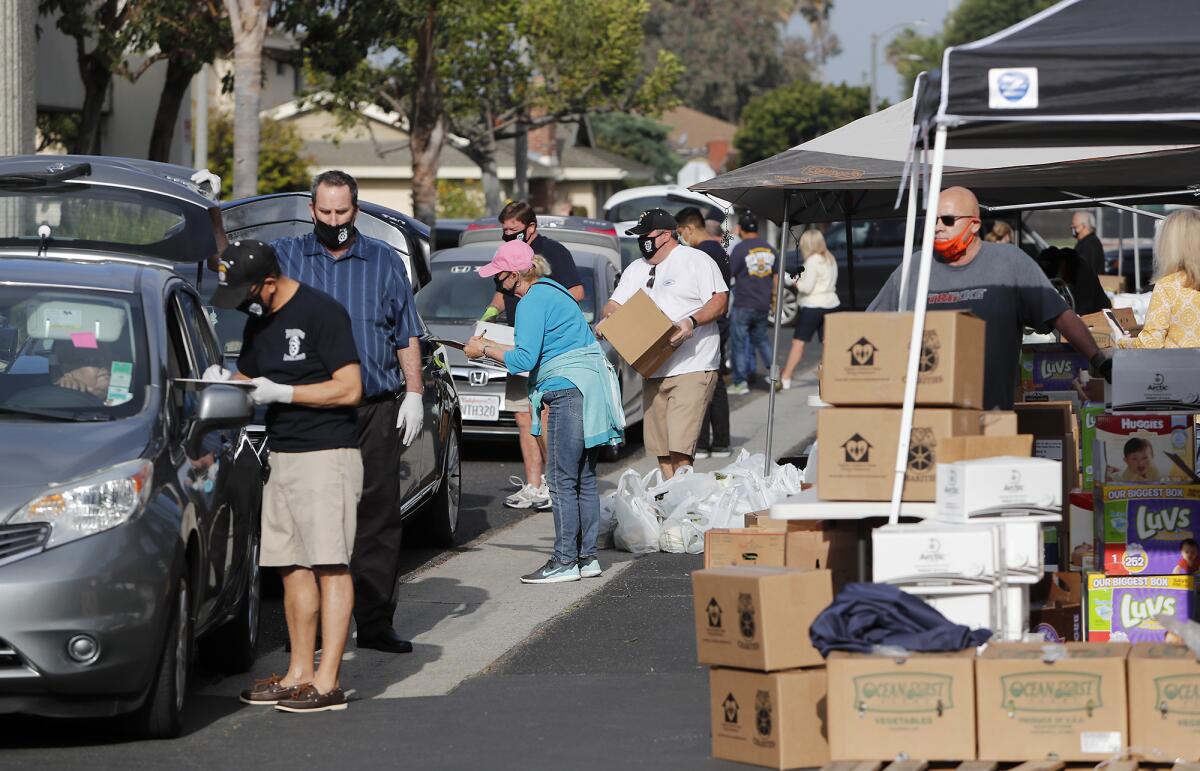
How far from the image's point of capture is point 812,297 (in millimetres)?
22172

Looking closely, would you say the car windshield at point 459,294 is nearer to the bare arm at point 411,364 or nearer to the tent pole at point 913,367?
the bare arm at point 411,364

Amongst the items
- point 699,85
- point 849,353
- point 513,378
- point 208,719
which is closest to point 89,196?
point 513,378

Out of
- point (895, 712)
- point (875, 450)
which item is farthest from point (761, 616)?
point (875, 450)

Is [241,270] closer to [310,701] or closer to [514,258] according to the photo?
[310,701]

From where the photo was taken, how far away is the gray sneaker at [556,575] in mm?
10203

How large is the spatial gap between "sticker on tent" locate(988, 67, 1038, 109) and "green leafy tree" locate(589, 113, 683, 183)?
7582 centimetres

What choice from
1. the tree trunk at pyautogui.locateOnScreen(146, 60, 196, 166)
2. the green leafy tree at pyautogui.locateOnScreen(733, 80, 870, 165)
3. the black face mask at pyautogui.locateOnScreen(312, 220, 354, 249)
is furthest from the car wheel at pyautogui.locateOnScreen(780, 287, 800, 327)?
the green leafy tree at pyautogui.locateOnScreen(733, 80, 870, 165)

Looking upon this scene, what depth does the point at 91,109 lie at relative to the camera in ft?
87.6

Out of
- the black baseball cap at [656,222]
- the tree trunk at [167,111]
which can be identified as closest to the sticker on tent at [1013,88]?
the black baseball cap at [656,222]

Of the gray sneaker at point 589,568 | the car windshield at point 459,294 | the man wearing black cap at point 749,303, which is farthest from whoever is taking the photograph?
the man wearing black cap at point 749,303

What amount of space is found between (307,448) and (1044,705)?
2982 millimetres

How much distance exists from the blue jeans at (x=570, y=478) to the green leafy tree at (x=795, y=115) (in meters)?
74.1

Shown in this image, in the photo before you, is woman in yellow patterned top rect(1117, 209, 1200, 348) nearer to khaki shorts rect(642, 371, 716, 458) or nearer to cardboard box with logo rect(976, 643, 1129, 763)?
khaki shorts rect(642, 371, 716, 458)

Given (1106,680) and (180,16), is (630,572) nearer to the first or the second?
(1106,680)
